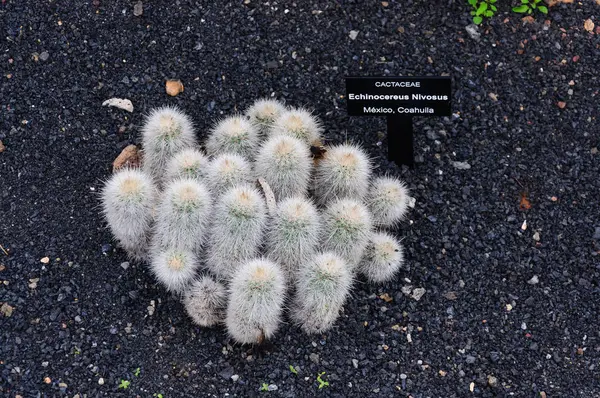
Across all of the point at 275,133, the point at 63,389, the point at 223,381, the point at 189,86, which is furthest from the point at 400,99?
the point at 63,389

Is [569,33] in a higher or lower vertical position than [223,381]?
higher

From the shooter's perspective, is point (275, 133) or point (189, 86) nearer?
point (275, 133)

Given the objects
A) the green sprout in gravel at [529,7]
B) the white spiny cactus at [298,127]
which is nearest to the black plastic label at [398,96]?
the white spiny cactus at [298,127]

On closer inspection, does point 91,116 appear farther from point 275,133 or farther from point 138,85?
point 275,133

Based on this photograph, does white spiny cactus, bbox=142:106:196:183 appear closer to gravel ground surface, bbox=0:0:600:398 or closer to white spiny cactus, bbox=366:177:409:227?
gravel ground surface, bbox=0:0:600:398

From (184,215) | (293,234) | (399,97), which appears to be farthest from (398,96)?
(184,215)

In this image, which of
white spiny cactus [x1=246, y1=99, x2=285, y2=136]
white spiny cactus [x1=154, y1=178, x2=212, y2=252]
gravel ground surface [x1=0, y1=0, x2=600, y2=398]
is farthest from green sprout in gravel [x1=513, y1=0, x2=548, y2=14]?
white spiny cactus [x1=154, y1=178, x2=212, y2=252]
